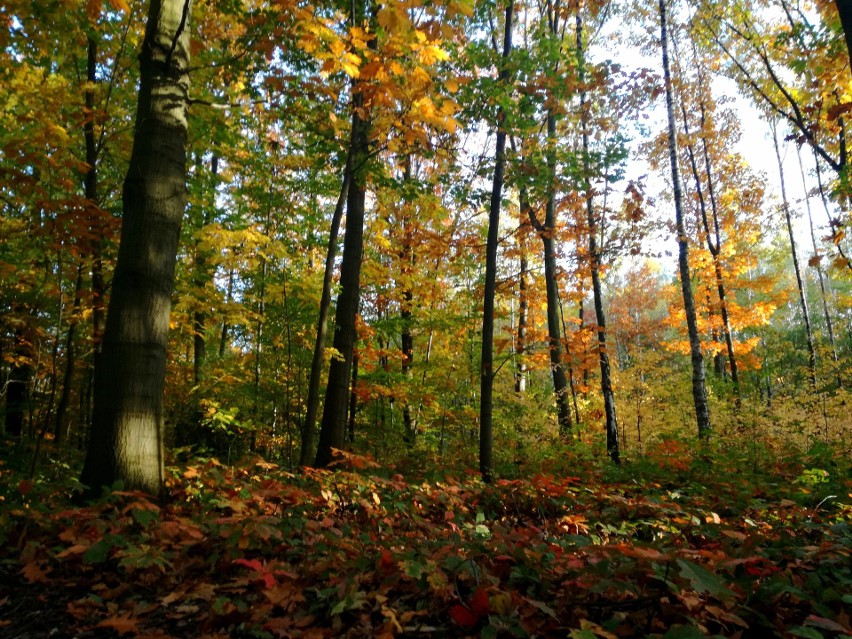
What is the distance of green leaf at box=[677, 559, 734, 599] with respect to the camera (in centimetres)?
176

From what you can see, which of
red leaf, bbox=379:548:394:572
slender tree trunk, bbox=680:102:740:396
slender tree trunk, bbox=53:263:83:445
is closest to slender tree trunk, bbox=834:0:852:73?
red leaf, bbox=379:548:394:572

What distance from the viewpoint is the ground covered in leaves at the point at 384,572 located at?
6.35 ft

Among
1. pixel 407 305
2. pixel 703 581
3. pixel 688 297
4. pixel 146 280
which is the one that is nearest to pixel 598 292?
pixel 688 297

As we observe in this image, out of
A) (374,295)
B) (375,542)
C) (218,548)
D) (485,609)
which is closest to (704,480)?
(375,542)

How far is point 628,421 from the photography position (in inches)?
475

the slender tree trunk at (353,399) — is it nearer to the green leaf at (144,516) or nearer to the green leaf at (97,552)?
the green leaf at (144,516)

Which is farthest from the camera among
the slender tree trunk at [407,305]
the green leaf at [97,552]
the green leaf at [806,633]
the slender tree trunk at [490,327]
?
the slender tree trunk at [407,305]

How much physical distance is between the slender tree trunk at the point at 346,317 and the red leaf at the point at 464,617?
539 cm

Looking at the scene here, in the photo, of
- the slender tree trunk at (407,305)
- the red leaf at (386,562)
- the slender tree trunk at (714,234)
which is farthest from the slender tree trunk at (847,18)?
the slender tree trunk at (714,234)

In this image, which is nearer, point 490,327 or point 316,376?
point 316,376

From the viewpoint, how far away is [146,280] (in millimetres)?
3842

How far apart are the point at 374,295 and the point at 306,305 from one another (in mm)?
4693

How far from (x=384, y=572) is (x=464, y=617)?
2.59ft

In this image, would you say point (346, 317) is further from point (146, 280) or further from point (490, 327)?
point (146, 280)
